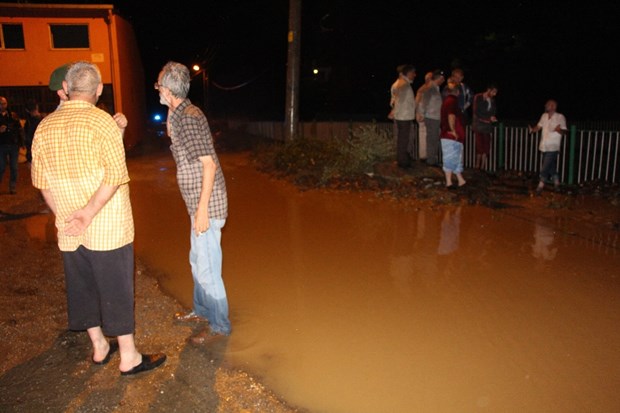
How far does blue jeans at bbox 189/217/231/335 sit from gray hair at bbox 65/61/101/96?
3.77 ft

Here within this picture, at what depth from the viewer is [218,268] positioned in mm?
3973

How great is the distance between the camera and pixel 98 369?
A: 3676mm

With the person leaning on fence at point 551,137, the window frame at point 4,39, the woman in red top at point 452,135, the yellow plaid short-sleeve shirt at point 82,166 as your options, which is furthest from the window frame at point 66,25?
the yellow plaid short-sleeve shirt at point 82,166

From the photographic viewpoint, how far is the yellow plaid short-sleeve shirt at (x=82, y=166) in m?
3.11

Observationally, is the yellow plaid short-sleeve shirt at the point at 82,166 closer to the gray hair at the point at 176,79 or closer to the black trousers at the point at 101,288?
the black trousers at the point at 101,288

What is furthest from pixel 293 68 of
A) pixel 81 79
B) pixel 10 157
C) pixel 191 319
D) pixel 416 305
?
pixel 81 79

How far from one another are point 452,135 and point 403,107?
139 centimetres

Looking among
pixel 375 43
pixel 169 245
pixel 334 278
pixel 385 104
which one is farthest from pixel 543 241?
pixel 385 104

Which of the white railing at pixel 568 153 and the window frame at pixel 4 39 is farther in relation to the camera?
the window frame at pixel 4 39

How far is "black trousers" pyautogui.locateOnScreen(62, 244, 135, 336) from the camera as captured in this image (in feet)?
10.9

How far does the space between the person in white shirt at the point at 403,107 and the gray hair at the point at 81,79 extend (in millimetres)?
7239

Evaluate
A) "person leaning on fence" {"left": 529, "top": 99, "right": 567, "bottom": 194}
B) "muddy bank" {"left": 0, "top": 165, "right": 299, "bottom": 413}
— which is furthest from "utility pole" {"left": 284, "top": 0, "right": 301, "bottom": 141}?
"muddy bank" {"left": 0, "top": 165, "right": 299, "bottom": 413}

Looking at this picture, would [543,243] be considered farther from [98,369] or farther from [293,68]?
[293,68]

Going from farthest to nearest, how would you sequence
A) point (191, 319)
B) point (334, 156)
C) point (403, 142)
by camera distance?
point (334, 156) < point (403, 142) < point (191, 319)
